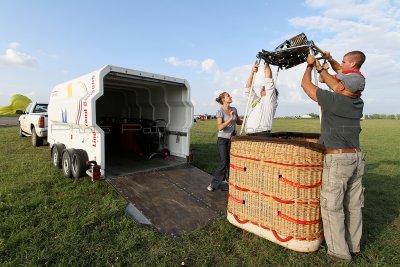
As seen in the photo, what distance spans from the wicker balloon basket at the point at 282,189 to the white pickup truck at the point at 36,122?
9695 mm

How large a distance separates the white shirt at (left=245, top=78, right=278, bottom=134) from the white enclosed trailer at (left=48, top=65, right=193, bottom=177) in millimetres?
2766

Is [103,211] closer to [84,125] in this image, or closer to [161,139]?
[84,125]

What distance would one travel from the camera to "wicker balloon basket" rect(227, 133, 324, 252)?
304 centimetres

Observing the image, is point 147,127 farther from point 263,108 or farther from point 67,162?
point 263,108

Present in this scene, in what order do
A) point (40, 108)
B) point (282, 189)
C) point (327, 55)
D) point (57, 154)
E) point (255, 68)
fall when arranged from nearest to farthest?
point (282, 189) < point (327, 55) < point (255, 68) < point (57, 154) < point (40, 108)

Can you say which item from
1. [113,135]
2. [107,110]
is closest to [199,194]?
[113,135]

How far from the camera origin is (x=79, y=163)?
575 cm

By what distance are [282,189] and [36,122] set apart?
1089cm

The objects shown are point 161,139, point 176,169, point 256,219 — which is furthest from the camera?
point 161,139

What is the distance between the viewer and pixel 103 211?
434 cm

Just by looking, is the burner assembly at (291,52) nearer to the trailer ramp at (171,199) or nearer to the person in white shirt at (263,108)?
the person in white shirt at (263,108)

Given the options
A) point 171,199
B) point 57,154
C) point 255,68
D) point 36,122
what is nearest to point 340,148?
point 255,68

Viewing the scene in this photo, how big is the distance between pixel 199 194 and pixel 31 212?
2916mm

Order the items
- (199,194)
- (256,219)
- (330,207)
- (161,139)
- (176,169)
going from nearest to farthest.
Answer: (330,207)
(256,219)
(199,194)
(176,169)
(161,139)
